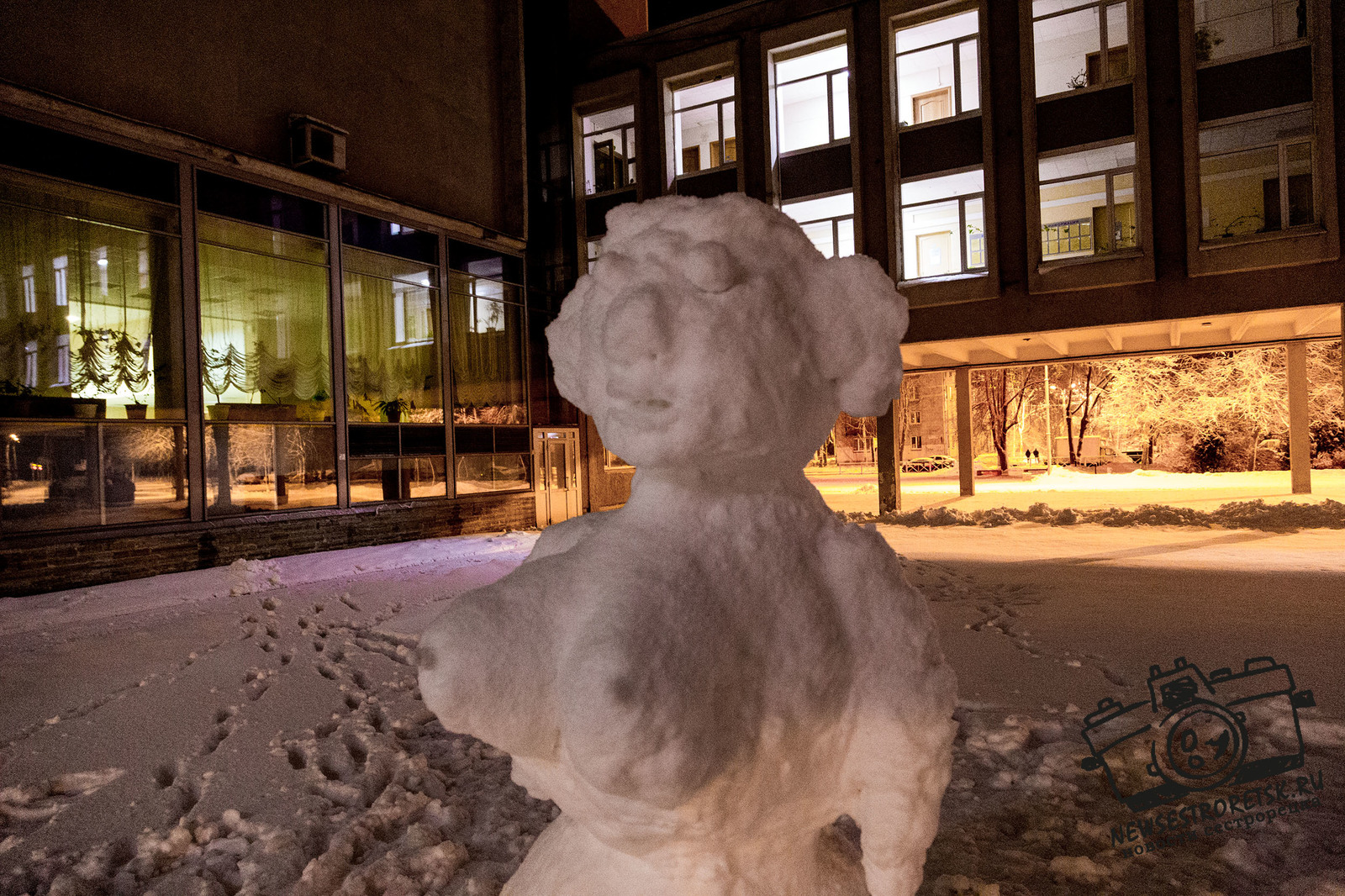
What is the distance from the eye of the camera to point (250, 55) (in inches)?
407

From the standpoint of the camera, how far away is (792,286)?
1399 mm

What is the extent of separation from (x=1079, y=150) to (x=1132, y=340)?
158 inches

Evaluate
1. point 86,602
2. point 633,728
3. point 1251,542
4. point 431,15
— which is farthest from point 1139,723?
point 431,15

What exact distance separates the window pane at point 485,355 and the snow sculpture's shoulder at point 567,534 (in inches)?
485

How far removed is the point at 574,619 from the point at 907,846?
764 mm

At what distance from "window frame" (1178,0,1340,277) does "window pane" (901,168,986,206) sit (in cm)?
310

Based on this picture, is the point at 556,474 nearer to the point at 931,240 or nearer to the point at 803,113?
the point at 931,240

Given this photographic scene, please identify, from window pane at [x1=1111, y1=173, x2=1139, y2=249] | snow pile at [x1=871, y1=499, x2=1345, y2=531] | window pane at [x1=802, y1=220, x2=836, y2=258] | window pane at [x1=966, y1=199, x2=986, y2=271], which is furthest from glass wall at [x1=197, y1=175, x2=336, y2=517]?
window pane at [x1=1111, y1=173, x2=1139, y2=249]

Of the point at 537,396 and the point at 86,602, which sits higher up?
the point at 537,396

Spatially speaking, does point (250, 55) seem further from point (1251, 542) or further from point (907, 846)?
point (1251, 542)

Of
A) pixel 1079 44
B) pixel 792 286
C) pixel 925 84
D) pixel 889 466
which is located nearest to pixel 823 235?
pixel 925 84

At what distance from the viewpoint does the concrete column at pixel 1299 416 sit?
13.8 meters

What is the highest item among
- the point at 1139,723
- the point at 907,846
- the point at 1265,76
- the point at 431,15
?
the point at 431,15

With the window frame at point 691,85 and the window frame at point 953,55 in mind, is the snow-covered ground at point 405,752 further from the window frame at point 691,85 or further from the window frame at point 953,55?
the window frame at point 691,85
